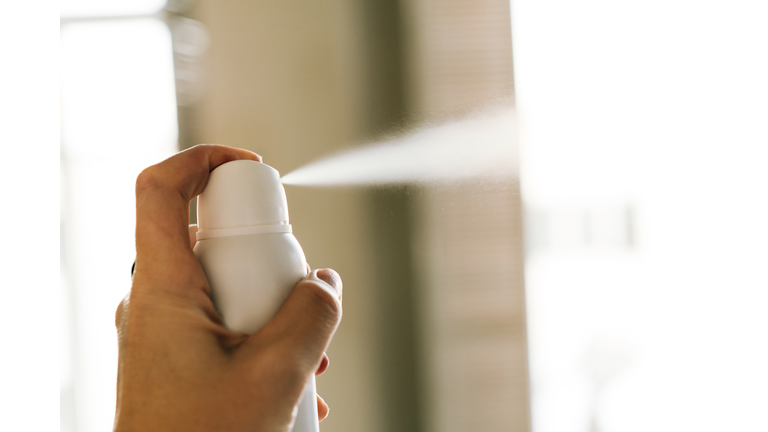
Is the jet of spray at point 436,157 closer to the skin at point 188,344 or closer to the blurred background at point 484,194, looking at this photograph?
the blurred background at point 484,194

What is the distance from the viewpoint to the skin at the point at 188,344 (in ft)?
0.84

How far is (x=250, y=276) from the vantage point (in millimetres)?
293

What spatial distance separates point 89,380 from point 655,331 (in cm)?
63

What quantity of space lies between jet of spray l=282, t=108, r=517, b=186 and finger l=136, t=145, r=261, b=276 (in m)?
0.17

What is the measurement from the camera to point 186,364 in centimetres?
26

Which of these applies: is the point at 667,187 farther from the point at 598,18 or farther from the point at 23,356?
the point at 23,356

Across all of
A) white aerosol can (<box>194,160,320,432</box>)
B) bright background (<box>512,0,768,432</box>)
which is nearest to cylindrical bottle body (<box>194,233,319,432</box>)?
white aerosol can (<box>194,160,320,432</box>)

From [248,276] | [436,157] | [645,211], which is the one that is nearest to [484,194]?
[436,157]

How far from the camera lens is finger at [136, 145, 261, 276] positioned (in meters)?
0.28

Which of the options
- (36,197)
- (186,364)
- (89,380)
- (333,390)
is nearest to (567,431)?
(333,390)

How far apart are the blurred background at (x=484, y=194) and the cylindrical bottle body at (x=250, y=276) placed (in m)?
0.17

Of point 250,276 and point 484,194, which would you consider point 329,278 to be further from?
point 484,194

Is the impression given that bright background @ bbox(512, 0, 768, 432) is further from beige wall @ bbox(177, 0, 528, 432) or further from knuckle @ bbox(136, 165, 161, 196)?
knuckle @ bbox(136, 165, 161, 196)

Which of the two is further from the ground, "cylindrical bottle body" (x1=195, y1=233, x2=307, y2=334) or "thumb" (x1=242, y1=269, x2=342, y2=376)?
"cylindrical bottle body" (x1=195, y1=233, x2=307, y2=334)
